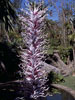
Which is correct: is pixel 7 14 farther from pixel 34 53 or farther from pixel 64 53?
pixel 34 53

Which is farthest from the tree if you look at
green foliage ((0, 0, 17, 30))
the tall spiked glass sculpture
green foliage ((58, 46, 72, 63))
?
the tall spiked glass sculpture

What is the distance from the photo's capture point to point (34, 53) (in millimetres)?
2557

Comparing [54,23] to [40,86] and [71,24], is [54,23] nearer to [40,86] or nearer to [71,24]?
[71,24]

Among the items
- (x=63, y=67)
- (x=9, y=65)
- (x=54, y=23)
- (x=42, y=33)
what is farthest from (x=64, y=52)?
(x=42, y=33)

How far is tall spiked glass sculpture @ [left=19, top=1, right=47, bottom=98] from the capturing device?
254cm

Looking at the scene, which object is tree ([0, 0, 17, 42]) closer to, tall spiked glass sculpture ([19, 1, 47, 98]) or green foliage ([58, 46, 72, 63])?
green foliage ([58, 46, 72, 63])

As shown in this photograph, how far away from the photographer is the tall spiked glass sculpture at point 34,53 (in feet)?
8.32

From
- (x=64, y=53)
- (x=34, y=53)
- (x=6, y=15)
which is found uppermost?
(x=6, y=15)

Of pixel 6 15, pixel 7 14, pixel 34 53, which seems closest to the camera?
pixel 34 53

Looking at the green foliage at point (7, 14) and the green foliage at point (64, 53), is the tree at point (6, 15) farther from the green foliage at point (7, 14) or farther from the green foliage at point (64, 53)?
the green foliage at point (64, 53)

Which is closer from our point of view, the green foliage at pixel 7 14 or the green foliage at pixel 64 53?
the green foliage at pixel 7 14

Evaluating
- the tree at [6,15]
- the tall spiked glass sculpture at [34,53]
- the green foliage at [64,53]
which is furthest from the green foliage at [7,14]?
the tall spiked glass sculpture at [34,53]

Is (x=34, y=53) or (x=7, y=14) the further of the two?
(x=7, y=14)

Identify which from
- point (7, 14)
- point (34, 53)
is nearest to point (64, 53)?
point (7, 14)
